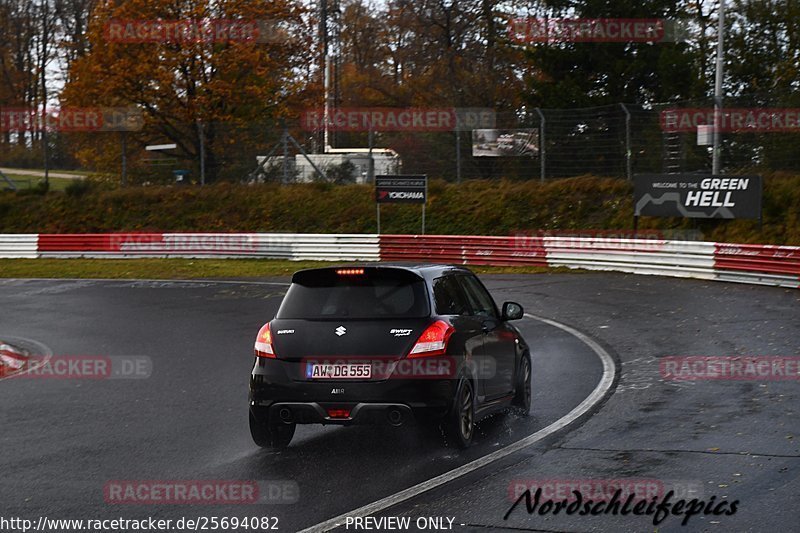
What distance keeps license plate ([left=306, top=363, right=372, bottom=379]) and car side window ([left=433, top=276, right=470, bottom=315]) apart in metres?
0.80

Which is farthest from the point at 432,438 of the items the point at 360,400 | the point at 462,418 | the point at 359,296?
the point at 359,296

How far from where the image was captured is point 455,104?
162 feet

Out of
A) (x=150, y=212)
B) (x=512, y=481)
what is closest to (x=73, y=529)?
(x=512, y=481)

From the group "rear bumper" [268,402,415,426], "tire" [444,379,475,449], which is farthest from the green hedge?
"rear bumper" [268,402,415,426]

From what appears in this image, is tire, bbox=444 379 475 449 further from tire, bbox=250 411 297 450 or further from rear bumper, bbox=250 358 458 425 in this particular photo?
tire, bbox=250 411 297 450

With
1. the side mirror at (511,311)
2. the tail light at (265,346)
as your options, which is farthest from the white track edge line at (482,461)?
the tail light at (265,346)

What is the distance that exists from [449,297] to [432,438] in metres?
1.28

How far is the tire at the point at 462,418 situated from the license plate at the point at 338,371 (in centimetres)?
70

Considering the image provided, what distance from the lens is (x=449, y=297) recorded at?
901 centimetres

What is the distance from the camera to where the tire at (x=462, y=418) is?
322 inches

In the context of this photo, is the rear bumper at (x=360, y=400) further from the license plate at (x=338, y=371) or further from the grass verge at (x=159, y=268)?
the grass verge at (x=159, y=268)

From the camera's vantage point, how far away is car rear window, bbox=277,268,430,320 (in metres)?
8.48

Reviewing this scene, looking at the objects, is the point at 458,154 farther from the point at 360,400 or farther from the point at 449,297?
the point at 360,400

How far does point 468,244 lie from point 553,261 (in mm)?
2837
